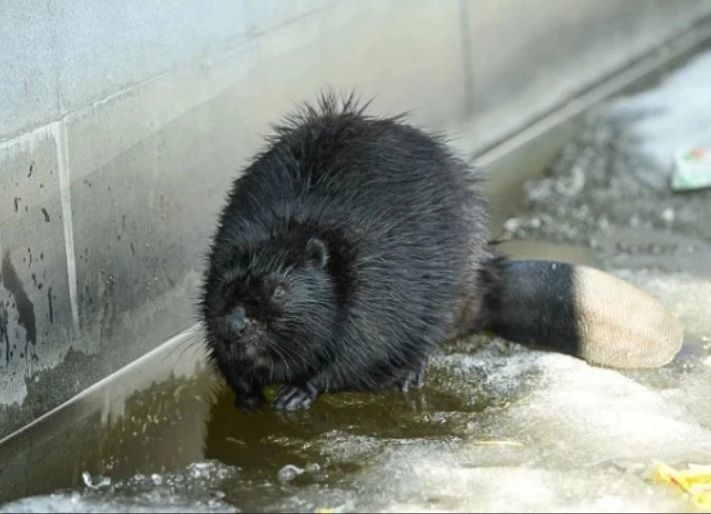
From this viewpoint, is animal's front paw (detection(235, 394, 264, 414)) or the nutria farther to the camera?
animal's front paw (detection(235, 394, 264, 414))

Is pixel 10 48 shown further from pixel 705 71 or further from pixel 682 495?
pixel 705 71

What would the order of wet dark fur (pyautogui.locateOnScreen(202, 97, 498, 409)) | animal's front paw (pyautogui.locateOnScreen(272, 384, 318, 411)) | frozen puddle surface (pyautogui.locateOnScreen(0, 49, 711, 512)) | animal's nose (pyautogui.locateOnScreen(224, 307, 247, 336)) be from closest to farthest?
frozen puddle surface (pyautogui.locateOnScreen(0, 49, 711, 512)) → animal's nose (pyautogui.locateOnScreen(224, 307, 247, 336)) → wet dark fur (pyautogui.locateOnScreen(202, 97, 498, 409)) → animal's front paw (pyautogui.locateOnScreen(272, 384, 318, 411))

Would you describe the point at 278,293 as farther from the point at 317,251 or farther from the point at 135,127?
the point at 135,127

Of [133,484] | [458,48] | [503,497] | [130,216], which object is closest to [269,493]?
[133,484]

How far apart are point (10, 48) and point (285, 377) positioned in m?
1.37

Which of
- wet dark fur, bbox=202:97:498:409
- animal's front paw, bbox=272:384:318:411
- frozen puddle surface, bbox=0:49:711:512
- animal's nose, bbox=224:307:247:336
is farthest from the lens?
animal's front paw, bbox=272:384:318:411

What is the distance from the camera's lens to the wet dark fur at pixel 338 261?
15.4 feet

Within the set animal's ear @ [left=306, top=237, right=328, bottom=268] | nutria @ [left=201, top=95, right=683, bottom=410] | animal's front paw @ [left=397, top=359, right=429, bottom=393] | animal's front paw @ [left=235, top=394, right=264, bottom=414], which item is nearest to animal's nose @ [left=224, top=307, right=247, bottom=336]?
nutria @ [left=201, top=95, right=683, bottom=410]

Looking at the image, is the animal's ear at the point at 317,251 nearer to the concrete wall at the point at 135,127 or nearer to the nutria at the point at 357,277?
the nutria at the point at 357,277

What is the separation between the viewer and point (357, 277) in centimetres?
484

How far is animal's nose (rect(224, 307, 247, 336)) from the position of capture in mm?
4590

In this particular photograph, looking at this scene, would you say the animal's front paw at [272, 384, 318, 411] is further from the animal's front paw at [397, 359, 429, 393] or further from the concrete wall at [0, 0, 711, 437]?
the concrete wall at [0, 0, 711, 437]

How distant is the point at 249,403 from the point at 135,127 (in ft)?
3.53

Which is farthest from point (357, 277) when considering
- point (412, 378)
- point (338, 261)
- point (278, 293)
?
point (412, 378)
